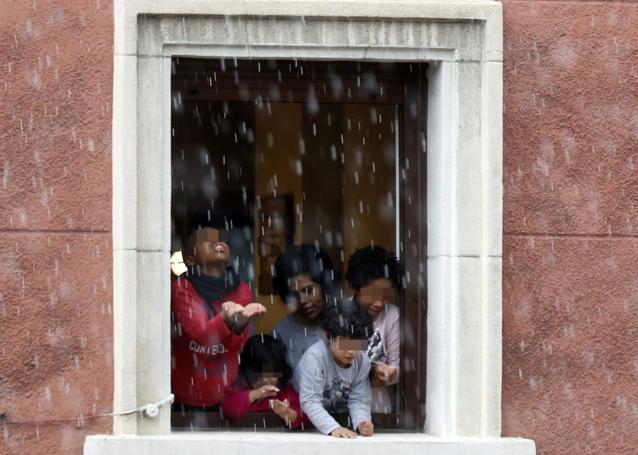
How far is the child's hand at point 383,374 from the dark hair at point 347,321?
0.24 metres

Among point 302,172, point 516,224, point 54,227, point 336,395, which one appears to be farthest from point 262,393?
point 302,172

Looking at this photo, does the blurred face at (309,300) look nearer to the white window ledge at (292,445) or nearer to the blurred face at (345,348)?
the blurred face at (345,348)

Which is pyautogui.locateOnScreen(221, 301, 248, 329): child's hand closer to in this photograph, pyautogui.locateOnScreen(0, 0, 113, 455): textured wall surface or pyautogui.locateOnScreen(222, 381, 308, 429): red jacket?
pyautogui.locateOnScreen(222, 381, 308, 429): red jacket

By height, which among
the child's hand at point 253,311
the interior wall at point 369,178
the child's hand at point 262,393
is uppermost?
the interior wall at point 369,178

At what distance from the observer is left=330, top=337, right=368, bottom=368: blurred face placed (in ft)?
26.9

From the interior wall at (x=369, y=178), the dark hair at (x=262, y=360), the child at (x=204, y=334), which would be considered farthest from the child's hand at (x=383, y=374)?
the interior wall at (x=369, y=178)

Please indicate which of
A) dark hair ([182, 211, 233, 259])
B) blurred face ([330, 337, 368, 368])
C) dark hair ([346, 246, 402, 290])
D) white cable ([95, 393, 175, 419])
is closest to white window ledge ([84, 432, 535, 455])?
white cable ([95, 393, 175, 419])

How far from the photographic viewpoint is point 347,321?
822 centimetres

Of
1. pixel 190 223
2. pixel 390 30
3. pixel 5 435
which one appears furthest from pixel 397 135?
pixel 5 435

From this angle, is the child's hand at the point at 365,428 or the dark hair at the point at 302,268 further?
the dark hair at the point at 302,268

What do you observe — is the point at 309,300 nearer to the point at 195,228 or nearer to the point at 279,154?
the point at 195,228

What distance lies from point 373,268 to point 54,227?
68.8 inches

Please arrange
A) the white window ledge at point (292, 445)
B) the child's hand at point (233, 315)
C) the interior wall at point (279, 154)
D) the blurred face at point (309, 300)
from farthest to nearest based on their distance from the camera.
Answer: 1. the interior wall at point (279, 154)
2. the blurred face at point (309, 300)
3. the child's hand at point (233, 315)
4. the white window ledge at point (292, 445)

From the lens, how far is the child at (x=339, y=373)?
8.23 metres
